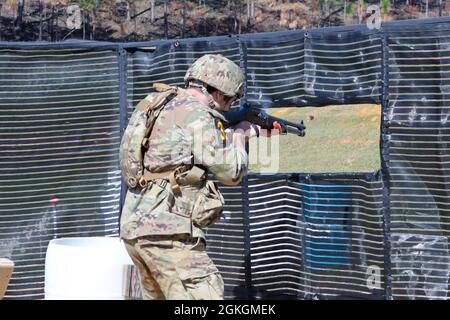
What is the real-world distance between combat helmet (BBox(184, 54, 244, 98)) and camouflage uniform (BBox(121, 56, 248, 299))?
134 millimetres

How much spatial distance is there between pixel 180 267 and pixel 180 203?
349 millimetres

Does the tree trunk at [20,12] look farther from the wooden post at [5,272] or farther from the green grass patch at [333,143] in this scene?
the wooden post at [5,272]

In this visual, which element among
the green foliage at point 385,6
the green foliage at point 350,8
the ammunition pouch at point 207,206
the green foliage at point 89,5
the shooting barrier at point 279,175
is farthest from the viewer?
the green foliage at point 89,5

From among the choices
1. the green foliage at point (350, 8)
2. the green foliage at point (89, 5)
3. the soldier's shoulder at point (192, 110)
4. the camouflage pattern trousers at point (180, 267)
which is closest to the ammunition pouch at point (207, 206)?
the camouflage pattern trousers at point (180, 267)

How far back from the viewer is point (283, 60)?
7.34 m

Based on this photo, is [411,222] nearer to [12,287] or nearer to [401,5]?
[12,287]

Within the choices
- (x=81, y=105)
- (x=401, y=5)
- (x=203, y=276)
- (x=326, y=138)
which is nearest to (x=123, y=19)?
(x=401, y=5)

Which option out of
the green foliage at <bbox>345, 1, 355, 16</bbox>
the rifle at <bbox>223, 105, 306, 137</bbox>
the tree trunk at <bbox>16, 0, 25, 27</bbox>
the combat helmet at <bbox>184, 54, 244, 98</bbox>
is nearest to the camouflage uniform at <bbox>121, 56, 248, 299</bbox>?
the combat helmet at <bbox>184, 54, 244, 98</bbox>

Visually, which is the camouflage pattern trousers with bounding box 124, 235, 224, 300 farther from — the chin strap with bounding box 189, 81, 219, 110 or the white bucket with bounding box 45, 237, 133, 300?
the white bucket with bounding box 45, 237, 133, 300

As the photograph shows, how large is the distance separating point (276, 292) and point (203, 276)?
Answer: 2.01 metres

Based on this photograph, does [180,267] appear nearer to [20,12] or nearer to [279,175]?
[279,175]

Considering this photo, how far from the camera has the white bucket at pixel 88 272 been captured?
6.59m

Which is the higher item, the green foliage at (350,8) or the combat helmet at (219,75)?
the green foliage at (350,8)

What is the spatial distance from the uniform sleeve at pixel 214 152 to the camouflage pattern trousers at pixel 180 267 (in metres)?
0.41
